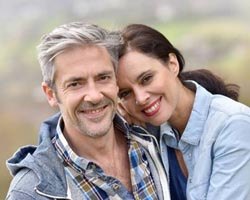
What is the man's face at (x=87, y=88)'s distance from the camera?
4.92ft

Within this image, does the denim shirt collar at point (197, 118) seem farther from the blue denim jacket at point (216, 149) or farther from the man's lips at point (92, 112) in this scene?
the man's lips at point (92, 112)

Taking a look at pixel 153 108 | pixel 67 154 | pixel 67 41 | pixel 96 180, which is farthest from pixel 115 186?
pixel 67 41

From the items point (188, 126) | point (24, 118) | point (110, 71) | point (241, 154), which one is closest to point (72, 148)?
point (110, 71)

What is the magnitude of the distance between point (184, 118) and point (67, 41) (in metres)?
0.52

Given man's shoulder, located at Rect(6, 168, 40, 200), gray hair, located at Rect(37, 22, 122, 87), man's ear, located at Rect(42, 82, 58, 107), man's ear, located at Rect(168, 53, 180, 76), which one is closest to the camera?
man's shoulder, located at Rect(6, 168, 40, 200)

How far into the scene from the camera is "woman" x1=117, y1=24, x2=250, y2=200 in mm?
1543

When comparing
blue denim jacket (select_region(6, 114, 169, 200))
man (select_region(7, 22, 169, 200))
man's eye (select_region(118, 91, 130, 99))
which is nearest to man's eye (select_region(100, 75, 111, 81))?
man (select_region(7, 22, 169, 200))

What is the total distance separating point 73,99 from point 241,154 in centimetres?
51

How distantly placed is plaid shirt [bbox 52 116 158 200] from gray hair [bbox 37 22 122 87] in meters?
0.20

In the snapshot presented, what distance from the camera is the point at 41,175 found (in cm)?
142

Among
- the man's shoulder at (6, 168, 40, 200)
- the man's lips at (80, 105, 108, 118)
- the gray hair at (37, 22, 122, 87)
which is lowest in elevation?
the man's shoulder at (6, 168, 40, 200)

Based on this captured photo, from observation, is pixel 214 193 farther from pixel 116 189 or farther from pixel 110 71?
pixel 110 71

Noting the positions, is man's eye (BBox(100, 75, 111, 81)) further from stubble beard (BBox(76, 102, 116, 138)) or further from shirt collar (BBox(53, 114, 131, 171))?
shirt collar (BBox(53, 114, 131, 171))

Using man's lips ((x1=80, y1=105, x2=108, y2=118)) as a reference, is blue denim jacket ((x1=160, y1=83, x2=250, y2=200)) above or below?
below
